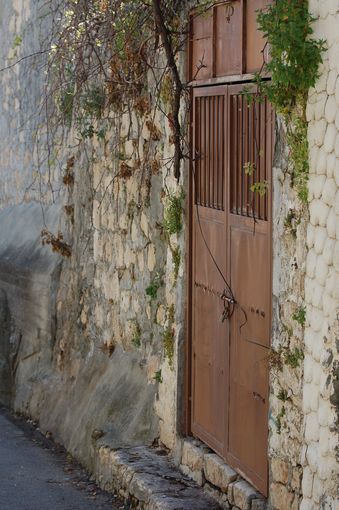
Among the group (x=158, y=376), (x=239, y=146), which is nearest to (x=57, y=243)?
(x=158, y=376)

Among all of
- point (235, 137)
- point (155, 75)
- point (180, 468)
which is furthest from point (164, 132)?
point (180, 468)

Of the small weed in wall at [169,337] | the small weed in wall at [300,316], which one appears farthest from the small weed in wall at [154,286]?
the small weed in wall at [300,316]

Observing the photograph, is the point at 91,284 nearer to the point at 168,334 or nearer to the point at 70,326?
the point at 70,326

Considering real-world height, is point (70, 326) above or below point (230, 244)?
below

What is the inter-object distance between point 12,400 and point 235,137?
5658mm

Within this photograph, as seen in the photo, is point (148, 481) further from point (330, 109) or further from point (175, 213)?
point (330, 109)

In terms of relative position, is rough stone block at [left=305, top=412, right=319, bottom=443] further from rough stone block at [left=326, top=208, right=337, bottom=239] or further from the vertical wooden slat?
the vertical wooden slat

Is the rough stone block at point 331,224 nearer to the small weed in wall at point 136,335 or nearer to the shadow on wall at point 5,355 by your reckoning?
the small weed in wall at point 136,335

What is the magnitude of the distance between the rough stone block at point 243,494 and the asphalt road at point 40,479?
3.88 ft

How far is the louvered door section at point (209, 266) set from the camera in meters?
7.30

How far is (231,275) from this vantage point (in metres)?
7.13

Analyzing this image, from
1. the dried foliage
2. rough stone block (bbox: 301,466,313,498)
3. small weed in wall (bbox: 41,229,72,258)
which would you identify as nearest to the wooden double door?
the dried foliage

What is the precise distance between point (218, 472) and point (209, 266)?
1282 mm

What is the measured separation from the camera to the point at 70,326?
10.8m
